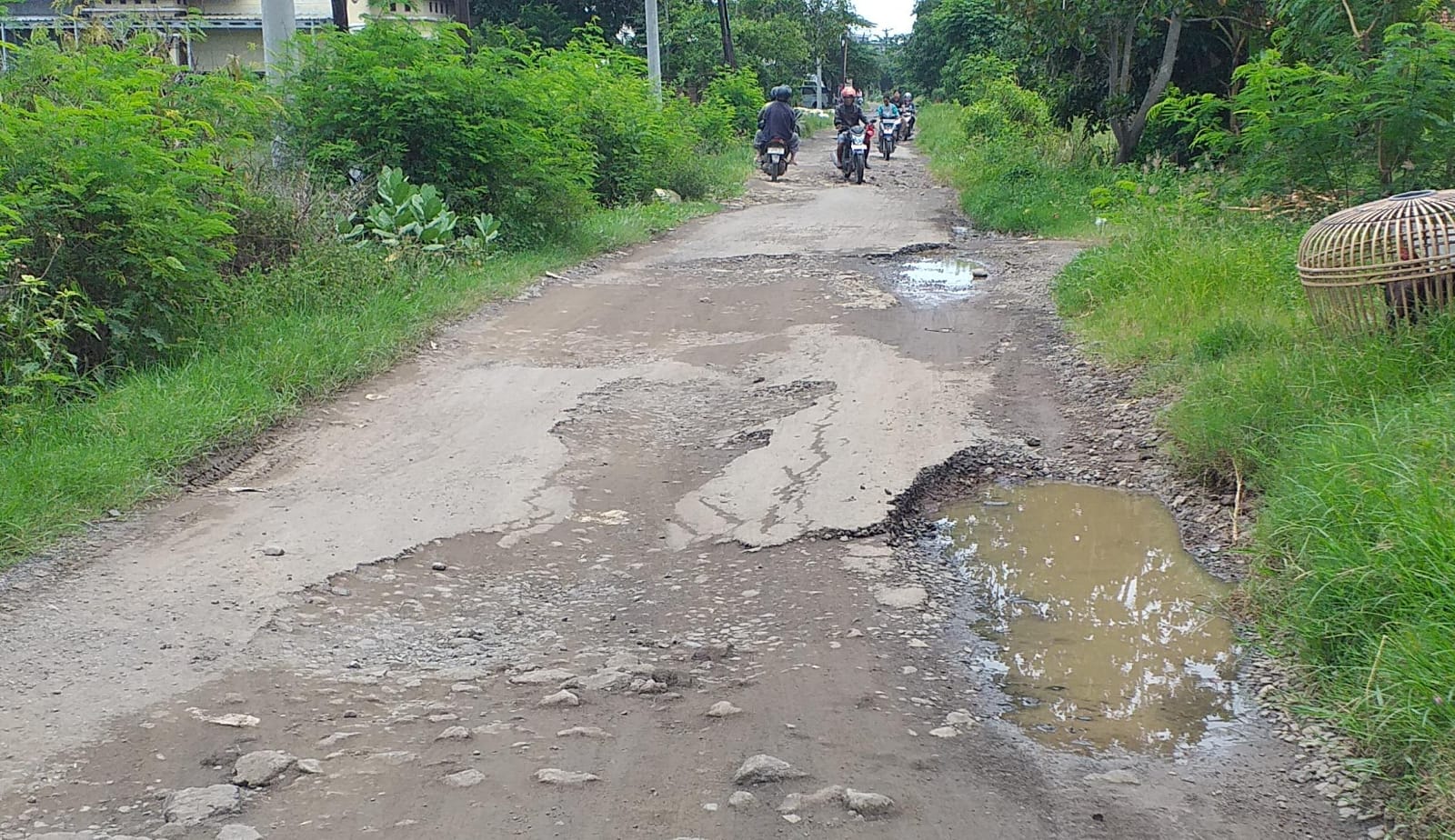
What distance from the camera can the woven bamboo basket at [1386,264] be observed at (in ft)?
18.5

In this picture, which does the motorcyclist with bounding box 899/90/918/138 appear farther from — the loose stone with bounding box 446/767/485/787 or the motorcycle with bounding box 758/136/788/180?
the loose stone with bounding box 446/767/485/787

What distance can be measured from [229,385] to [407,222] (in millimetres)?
4381

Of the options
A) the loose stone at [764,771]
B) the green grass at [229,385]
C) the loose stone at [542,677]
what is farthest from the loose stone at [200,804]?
the green grass at [229,385]

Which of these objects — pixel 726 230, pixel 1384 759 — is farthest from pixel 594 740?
pixel 726 230

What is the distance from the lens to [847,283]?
1091cm

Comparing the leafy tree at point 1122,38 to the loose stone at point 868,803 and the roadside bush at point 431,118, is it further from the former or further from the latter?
the loose stone at point 868,803

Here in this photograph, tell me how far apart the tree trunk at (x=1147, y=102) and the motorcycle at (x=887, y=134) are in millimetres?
11503

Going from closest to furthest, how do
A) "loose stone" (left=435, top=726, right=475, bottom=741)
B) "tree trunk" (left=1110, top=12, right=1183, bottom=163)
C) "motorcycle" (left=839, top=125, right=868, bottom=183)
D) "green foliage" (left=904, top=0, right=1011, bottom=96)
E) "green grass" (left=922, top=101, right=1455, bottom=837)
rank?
"green grass" (left=922, top=101, right=1455, bottom=837)
"loose stone" (left=435, top=726, right=475, bottom=741)
"tree trunk" (left=1110, top=12, right=1183, bottom=163)
"motorcycle" (left=839, top=125, right=868, bottom=183)
"green foliage" (left=904, top=0, right=1011, bottom=96)

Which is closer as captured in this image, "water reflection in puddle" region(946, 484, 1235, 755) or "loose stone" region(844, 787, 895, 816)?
"loose stone" region(844, 787, 895, 816)

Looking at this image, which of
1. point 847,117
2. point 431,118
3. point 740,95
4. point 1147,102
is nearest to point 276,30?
point 431,118

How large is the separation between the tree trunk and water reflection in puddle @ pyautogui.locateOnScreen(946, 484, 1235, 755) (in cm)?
1045

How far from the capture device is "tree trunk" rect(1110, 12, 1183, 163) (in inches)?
606

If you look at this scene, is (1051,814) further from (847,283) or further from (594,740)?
(847,283)

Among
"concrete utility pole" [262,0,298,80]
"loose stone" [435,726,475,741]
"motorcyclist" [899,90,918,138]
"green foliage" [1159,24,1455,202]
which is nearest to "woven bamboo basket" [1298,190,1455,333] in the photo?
"green foliage" [1159,24,1455,202]
